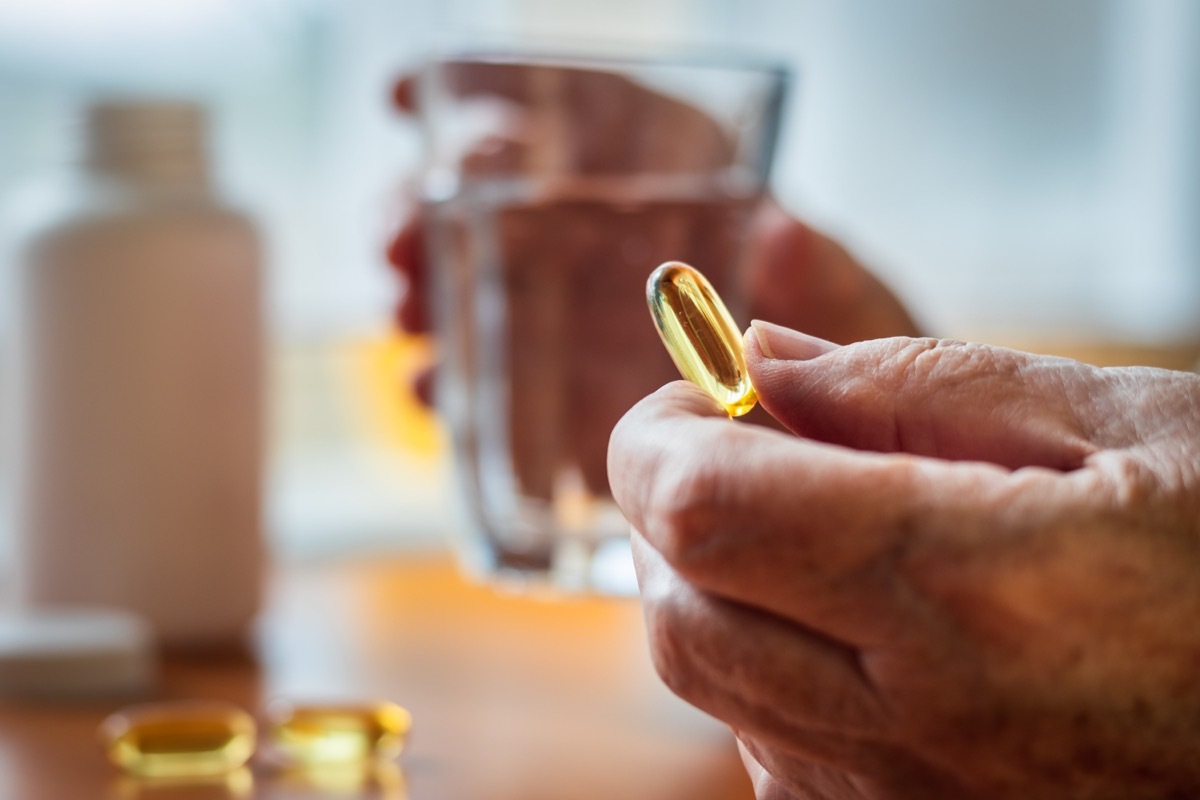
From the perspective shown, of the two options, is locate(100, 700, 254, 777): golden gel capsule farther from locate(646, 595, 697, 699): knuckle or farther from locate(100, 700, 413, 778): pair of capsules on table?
locate(646, 595, 697, 699): knuckle

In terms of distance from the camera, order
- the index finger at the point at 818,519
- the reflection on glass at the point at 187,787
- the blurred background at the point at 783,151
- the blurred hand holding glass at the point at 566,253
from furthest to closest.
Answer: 1. the blurred background at the point at 783,151
2. the blurred hand holding glass at the point at 566,253
3. the reflection on glass at the point at 187,787
4. the index finger at the point at 818,519

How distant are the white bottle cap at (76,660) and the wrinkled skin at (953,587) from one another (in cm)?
35

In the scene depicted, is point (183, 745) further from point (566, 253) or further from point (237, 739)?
point (566, 253)

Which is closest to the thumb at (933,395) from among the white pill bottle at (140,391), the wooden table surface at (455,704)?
the wooden table surface at (455,704)

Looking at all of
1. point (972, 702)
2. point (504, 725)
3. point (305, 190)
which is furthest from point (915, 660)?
point (305, 190)

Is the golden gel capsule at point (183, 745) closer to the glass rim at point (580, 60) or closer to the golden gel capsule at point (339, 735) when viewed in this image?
the golden gel capsule at point (339, 735)

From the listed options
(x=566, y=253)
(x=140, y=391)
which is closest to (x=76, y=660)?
(x=140, y=391)

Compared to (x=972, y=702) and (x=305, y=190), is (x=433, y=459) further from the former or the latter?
(x=972, y=702)

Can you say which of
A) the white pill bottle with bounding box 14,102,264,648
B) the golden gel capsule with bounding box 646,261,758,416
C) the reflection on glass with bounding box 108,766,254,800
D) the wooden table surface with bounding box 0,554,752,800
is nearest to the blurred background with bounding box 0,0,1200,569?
the white pill bottle with bounding box 14,102,264,648

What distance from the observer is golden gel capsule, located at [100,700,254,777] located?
410 mm

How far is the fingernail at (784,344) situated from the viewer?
0.22 meters

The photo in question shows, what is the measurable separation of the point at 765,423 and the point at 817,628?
0.05 metres

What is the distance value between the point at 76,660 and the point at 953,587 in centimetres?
40

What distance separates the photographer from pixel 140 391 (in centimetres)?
56
